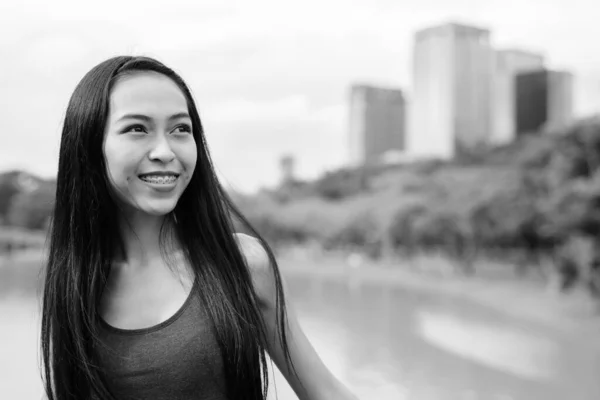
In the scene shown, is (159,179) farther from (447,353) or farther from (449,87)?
(449,87)

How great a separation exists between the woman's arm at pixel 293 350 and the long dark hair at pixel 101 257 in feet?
0.04

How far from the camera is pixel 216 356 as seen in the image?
1.00 m

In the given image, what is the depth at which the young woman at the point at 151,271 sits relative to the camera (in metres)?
1.00

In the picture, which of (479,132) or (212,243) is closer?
(212,243)

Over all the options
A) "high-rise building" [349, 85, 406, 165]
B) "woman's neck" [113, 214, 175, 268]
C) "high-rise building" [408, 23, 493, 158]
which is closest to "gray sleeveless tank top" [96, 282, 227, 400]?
"woman's neck" [113, 214, 175, 268]

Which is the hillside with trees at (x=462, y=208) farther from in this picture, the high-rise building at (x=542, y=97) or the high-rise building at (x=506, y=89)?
the high-rise building at (x=542, y=97)

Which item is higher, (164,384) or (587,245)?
(164,384)

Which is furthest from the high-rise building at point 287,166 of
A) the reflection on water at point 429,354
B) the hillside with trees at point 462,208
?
the reflection on water at point 429,354

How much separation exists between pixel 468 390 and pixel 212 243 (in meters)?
9.35

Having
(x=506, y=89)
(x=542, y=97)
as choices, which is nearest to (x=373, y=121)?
(x=506, y=89)

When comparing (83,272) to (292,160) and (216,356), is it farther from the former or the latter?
(292,160)

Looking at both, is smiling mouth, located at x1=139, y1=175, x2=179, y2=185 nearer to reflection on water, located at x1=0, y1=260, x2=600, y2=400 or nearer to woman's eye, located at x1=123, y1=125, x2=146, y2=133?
woman's eye, located at x1=123, y1=125, x2=146, y2=133

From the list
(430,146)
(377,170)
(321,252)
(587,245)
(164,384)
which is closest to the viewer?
(164,384)

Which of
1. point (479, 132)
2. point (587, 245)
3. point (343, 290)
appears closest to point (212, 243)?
point (587, 245)
